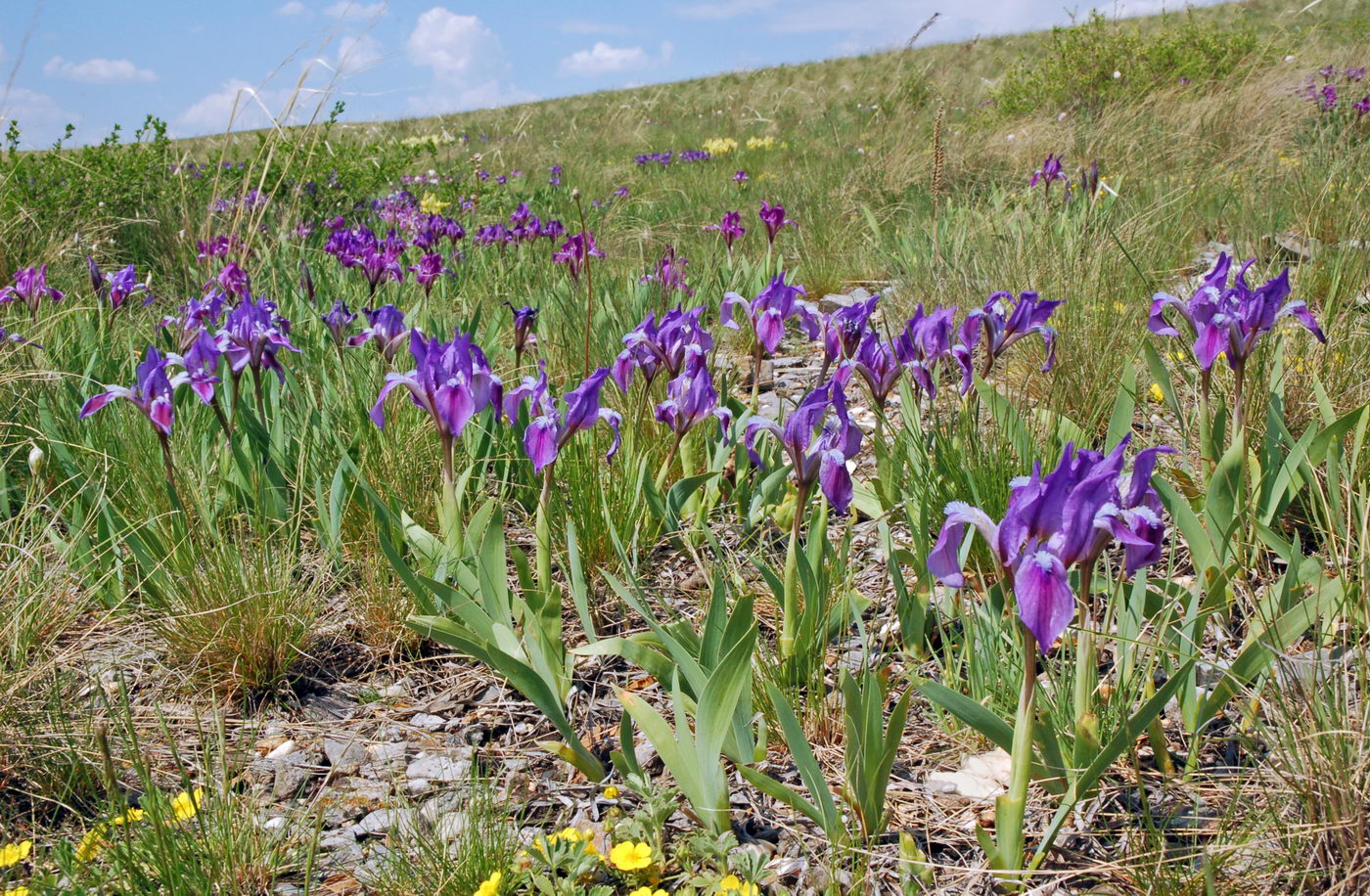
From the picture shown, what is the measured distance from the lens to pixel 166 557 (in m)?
2.20

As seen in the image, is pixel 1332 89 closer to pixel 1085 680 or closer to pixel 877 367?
pixel 877 367

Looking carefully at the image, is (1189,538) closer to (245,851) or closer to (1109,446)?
(1109,446)

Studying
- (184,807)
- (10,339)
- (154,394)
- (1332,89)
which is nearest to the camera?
(184,807)

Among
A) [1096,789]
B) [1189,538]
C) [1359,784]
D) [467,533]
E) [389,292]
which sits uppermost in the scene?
[389,292]

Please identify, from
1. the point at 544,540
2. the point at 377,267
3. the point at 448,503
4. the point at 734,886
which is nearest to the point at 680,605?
the point at 544,540

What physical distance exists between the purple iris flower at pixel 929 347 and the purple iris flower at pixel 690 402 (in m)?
0.46

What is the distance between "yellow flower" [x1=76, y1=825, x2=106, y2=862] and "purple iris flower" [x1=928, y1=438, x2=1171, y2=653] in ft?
4.40

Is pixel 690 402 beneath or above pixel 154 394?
beneath

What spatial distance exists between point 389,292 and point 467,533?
9.56 ft

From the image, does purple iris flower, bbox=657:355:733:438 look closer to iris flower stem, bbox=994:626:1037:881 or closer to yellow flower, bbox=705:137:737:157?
iris flower stem, bbox=994:626:1037:881

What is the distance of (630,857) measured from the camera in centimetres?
146

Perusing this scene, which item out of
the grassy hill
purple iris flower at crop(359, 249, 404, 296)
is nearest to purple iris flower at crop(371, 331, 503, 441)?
the grassy hill

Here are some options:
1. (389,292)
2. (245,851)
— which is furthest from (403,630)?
(389,292)

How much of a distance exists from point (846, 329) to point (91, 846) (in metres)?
1.95
